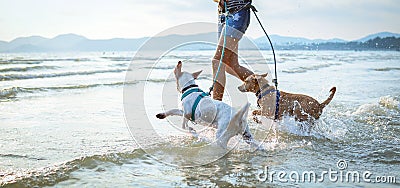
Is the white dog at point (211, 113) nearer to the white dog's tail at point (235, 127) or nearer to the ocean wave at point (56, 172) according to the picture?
the white dog's tail at point (235, 127)

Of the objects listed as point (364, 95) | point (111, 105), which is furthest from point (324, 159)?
point (364, 95)

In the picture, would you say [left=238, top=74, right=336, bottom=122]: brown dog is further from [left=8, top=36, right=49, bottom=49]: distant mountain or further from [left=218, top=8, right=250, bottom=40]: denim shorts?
[left=8, top=36, right=49, bottom=49]: distant mountain

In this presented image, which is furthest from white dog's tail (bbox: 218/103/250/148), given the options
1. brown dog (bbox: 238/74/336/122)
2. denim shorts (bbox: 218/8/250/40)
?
denim shorts (bbox: 218/8/250/40)

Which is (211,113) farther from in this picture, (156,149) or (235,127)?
(156,149)

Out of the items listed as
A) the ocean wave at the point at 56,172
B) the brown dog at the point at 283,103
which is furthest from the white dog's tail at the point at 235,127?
the brown dog at the point at 283,103

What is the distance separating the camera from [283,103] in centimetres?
493

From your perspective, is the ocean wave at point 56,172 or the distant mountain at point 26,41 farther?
the distant mountain at point 26,41

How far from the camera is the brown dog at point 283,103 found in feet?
15.8

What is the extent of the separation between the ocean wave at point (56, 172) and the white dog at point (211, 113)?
62 centimetres

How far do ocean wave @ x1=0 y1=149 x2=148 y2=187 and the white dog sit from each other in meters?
0.62

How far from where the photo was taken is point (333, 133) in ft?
15.5

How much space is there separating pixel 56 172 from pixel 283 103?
9.71 feet

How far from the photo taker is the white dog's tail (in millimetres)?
3637

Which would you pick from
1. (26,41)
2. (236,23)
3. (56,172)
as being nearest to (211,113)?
(56,172)
